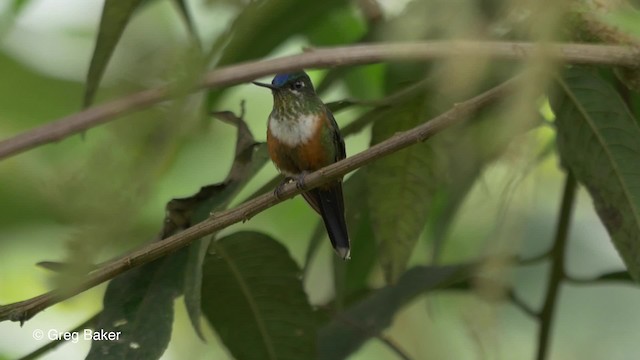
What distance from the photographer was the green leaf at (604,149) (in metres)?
1.33

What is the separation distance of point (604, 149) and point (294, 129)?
81 cm

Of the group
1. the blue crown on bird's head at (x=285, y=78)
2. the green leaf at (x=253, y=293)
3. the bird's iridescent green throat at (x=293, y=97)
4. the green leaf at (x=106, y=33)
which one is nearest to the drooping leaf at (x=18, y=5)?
the green leaf at (x=106, y=33)

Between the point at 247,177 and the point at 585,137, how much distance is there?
1.69ft

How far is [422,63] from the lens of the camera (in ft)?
5.27

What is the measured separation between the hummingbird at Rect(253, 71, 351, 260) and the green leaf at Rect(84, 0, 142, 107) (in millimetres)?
631

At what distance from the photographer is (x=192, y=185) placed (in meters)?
2.09

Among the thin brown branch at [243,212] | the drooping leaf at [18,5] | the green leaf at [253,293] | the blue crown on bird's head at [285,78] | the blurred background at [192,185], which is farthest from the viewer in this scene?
the blue crown on bird's head at [285,78]

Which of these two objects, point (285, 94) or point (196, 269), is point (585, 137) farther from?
point (285, 94)

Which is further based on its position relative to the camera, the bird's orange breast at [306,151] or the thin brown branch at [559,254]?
the bird's orange breast at [306,151]

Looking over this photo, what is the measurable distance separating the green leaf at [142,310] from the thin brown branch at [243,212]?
0.70 ft

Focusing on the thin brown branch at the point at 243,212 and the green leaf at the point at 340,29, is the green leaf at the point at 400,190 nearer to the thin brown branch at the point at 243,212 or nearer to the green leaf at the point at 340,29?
the thin brown branch at the point at 243,212

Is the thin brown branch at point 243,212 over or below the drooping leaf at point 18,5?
below

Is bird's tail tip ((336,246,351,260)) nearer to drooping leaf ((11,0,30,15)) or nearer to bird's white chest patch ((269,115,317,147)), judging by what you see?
bird's white chest patch ((269,115,317,147))

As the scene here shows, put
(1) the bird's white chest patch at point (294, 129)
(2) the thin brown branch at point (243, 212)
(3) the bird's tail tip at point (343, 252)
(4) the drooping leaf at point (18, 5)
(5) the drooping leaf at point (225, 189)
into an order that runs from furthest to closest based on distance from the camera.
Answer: (1) the bird's white chest patch at point (294, 129), (3) the bird's tail tip at point (343, 252), (5) the drooping leaf at point (225, 189), (4) the drooping leaf at point (18, 5), (2) the thin brown branch at point (243, 212)
